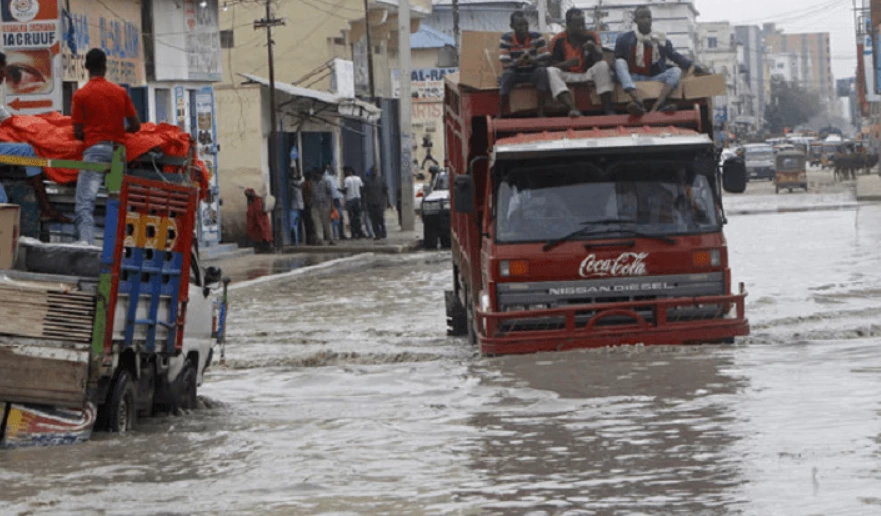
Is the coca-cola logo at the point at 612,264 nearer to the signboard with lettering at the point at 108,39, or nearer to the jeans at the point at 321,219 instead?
the signboard with lettering at the point at 108,39

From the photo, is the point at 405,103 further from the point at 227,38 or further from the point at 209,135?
the point at 227,38

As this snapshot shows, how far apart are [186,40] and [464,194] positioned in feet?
69.5

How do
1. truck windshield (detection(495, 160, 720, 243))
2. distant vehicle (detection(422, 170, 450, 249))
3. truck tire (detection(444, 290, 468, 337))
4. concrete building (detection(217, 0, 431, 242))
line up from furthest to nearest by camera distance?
concrete building (detection(217, 0, 431, 242)) → distant vehicle (detection(422, 170, 450, 249)) → truck tire (detection(444, 290, 468, 337)) → truck windshield (detection(495, 160, 720, 243))

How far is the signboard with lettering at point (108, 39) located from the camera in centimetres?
2967

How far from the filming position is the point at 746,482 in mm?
9367

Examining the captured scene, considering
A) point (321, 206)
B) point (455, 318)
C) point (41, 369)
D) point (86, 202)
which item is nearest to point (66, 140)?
point (86, 202)

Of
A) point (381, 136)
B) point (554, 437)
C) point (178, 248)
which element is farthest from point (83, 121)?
point (381, 136)

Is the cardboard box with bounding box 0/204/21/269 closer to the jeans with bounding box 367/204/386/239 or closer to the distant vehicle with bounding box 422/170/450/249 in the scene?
the distant vehicle with bounding box 422/170/450/249

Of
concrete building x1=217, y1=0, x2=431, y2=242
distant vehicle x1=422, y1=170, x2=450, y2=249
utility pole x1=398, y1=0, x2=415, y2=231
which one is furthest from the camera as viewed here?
utility pole x1=398, y1=0, x2=415, y2=231

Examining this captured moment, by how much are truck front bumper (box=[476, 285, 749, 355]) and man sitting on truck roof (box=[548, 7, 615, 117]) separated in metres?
1.90

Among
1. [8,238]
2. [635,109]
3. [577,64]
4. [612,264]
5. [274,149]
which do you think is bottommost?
[612,264]

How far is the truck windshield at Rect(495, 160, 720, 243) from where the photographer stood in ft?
50.7

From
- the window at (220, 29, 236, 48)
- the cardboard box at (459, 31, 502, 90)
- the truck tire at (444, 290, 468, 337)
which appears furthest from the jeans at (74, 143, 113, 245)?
the window at (220, 29, 236, 48)

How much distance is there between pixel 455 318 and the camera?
1994 centimetres
